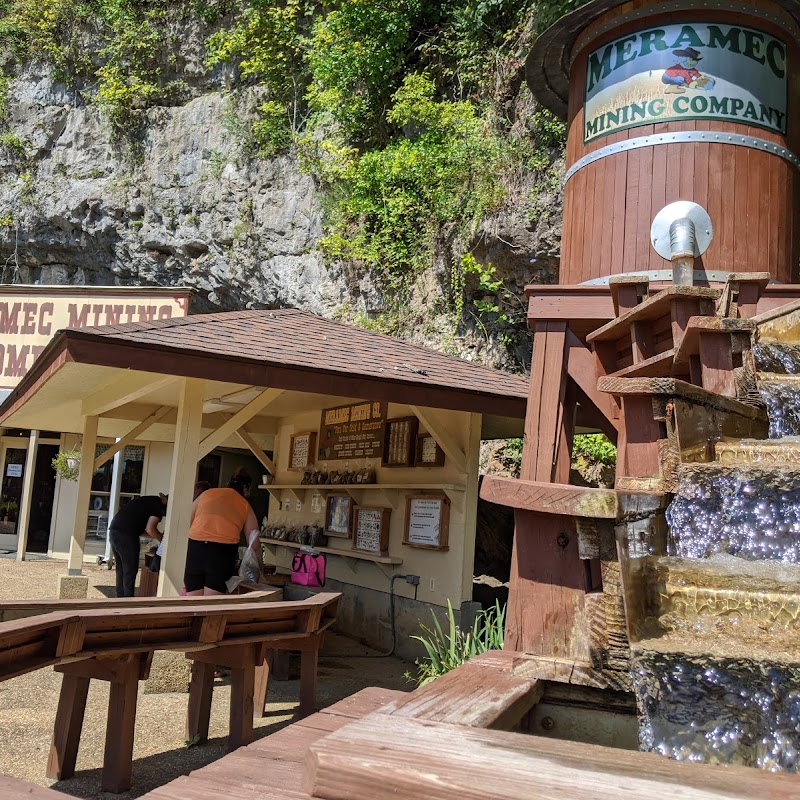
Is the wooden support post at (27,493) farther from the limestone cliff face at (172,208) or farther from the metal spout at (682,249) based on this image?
the metal spout at (682,249)

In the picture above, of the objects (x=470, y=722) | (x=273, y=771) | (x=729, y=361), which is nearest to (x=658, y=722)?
(x=470, y=722)

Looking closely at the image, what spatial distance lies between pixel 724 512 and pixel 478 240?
374 inches

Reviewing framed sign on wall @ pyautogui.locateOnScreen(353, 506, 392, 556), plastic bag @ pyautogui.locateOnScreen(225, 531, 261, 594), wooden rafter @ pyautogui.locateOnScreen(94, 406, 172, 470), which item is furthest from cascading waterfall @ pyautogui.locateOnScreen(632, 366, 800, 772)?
wooden rafter @ pyautogui.locateOnScreen(94, 406, 172, 470)

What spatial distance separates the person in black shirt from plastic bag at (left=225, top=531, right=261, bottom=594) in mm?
2030

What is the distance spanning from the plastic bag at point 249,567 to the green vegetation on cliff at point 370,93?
6.34m

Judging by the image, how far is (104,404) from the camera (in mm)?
9906

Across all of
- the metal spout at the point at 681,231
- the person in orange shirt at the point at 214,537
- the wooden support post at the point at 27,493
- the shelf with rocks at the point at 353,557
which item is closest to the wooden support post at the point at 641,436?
the metal spout at the point at 681,231

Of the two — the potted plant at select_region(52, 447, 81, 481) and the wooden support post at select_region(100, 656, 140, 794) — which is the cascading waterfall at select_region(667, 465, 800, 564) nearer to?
the wooden support post at select_region(100, 656, 140, 794)

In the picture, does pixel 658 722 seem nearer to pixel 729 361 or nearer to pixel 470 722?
pixel 470 722

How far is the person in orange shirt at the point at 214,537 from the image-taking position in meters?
7.13

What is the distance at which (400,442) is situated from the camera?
30.3 feet

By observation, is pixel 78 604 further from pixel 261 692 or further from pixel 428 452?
pixel 428 452

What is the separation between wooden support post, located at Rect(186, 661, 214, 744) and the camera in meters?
5.39

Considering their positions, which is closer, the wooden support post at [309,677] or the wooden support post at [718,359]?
the wooden support post at [718,359]
